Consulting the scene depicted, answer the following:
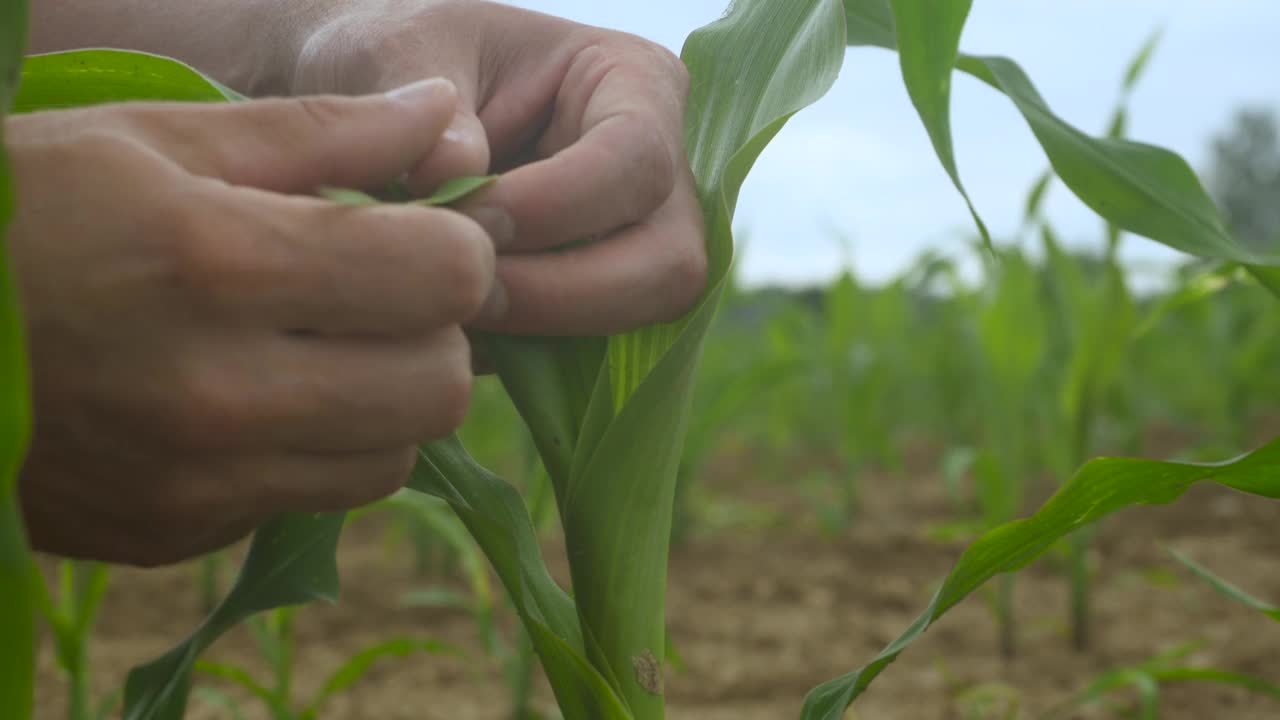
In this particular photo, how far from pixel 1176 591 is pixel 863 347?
93 cm

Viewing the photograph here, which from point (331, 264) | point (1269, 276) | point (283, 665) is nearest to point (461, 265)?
point (331, 264)

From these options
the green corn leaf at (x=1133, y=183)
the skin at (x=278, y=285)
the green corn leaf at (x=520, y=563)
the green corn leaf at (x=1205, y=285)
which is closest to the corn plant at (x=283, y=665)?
the green corn leaf at (x=520, y=563)

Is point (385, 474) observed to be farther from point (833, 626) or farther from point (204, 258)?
point (833, 626)

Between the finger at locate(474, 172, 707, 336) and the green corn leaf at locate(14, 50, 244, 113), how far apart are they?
21 centimetres

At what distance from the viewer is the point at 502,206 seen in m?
0.54

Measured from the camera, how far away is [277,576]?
0.71 m

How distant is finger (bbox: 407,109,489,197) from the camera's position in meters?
0.53

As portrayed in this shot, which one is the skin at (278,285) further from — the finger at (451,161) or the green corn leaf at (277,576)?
the green corn leaf at (277,576)

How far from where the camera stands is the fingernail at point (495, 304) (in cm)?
55

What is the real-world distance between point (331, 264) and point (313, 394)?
0.18 ft

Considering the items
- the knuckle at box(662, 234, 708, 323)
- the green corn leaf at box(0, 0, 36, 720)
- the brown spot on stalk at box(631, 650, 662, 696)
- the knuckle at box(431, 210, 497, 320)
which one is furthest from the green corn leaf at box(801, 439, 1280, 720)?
the green corn leaf at box(0, 0, 36, 720)

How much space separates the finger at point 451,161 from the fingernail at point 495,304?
0.06 metres

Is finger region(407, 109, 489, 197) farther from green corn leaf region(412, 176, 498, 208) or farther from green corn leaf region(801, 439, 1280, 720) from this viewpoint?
green corn leaf region(801, 439, 1280, 720)

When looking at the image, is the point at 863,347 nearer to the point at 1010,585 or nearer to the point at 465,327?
the point at 1010,585
